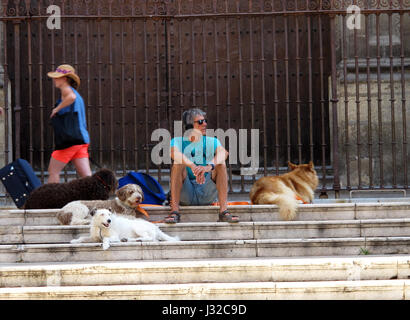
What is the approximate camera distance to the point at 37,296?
5754 millimetres

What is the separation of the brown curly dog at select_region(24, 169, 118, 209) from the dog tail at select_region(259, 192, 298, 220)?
1754 mm

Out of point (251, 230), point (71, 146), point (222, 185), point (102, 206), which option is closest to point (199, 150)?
point (222, 185)

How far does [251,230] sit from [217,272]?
4.24 ft

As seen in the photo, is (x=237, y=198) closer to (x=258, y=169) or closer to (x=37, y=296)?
(x=258, y=169)

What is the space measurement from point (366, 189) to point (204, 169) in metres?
3.02

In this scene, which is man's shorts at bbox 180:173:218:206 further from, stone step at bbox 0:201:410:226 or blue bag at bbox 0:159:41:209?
blue bag at bbox 0:159:41:209

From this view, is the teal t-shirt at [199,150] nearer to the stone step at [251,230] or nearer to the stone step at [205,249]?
the stone step at [251,230]

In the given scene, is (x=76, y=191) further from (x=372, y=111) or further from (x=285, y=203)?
(x=372, y=111)

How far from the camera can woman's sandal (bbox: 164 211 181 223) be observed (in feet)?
24.3

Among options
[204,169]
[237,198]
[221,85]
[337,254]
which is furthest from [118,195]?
[221,85]

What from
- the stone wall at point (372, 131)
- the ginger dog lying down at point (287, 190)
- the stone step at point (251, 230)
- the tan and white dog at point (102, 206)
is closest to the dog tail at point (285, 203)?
the ginger dog lying down at point (287, 190)

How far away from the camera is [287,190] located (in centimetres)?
809

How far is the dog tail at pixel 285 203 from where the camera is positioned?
762cm

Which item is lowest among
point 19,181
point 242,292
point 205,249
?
point 242,292
